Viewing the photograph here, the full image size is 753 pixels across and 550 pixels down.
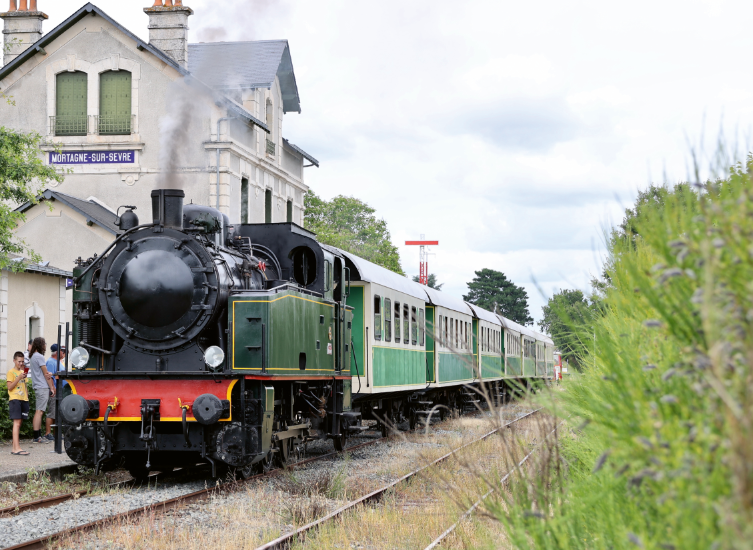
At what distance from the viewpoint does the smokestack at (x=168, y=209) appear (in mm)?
9828

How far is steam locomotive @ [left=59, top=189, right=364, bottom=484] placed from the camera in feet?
30.2

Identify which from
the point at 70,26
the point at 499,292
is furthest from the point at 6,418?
the point at 499,292

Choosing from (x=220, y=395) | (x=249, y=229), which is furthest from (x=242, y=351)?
(x=249, y=229)

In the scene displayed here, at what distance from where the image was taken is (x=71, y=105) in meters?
26.1

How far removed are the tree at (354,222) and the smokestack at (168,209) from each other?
48.2 meters

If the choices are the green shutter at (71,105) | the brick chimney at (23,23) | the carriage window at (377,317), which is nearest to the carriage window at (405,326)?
the carriage window at (377,317)

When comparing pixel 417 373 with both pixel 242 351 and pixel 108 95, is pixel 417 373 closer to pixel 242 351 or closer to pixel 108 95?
pixel 242 351

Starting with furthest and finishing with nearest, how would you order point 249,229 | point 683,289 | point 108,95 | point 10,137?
point 108,95 < point 10,137 < point 249,229 < point 683,289

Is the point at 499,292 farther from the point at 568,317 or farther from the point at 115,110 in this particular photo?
the point at 568,317

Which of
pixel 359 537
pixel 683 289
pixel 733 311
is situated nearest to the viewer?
pixel 733 311

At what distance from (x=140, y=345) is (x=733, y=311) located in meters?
8.63

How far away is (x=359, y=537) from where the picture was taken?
695 cm

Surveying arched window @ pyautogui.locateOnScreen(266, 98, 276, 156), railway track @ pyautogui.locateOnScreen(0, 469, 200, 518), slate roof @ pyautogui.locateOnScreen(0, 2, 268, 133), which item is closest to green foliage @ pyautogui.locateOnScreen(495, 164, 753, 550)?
railway track @ pyautogui.locateOnScreen(0, 469, 200, 518)

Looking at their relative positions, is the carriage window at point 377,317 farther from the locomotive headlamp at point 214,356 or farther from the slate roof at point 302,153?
the slate roof at point 302,153
